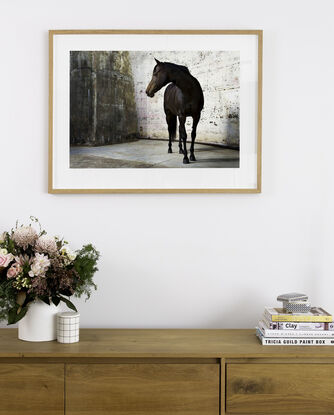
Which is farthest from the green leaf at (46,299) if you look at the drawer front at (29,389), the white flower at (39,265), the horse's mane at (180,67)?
the horse's mane at (180,67)

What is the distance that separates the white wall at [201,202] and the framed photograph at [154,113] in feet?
0.19

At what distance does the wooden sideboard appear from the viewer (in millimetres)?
1816

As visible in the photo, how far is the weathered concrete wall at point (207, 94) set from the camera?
2230mm

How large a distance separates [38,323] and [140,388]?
0.45 m

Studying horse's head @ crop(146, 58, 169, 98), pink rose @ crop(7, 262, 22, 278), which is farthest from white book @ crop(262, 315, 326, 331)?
horse's head @ crop(146, 58, 169, 98)

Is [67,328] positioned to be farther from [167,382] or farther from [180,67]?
[180,67]

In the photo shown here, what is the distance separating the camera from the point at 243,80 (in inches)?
87.7

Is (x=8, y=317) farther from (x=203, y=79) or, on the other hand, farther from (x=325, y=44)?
(x=325, y=44)

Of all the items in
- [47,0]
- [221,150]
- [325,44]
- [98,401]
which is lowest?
[98,401]

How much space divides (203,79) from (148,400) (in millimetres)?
1319

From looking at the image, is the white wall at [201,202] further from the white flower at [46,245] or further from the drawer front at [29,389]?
the drawer front at [29,389]

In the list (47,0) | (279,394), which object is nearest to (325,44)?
(47,0)

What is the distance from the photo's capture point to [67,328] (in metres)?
1.93

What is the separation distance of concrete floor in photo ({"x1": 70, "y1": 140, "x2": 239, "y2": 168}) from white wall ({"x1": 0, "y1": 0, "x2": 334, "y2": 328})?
14 cm
